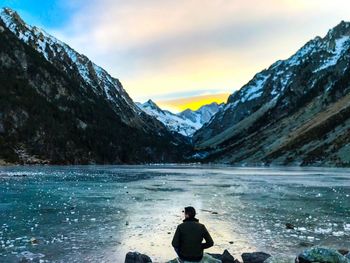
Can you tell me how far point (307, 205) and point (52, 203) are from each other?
91.3 ft

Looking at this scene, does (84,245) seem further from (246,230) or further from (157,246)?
(246,230)

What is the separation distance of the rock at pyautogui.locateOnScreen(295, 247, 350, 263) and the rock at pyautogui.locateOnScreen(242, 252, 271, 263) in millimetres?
3572

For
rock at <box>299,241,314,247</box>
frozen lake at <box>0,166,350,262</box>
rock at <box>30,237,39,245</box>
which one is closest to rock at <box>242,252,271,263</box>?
frozen lake at <box>0,166,350,262</box>

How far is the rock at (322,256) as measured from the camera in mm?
20531

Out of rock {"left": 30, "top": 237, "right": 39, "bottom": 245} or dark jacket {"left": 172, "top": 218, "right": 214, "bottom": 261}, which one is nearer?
dark jacket {"left": 172, "top": 218, "right": 214, "bottom": 261}

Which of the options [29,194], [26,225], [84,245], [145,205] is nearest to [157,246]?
[84,245]

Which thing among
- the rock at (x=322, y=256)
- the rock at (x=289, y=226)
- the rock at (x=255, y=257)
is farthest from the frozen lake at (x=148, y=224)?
the rock at (x=322, y=256)

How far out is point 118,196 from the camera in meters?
60.6

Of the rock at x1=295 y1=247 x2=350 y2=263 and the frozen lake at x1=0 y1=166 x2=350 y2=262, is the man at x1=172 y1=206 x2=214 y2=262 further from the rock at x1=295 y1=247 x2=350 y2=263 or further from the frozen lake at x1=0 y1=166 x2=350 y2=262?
the frozen lake at x1=0 y1=166 x2=350 y2=262

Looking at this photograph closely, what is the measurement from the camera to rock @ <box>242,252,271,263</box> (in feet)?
80.8

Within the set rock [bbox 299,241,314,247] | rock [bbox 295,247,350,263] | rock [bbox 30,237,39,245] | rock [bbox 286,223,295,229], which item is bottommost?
rock [bbox 299,241,314,247]

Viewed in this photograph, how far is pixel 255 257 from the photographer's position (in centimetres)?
2489

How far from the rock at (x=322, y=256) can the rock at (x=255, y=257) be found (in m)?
3.57

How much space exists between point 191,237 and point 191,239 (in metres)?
0.07
